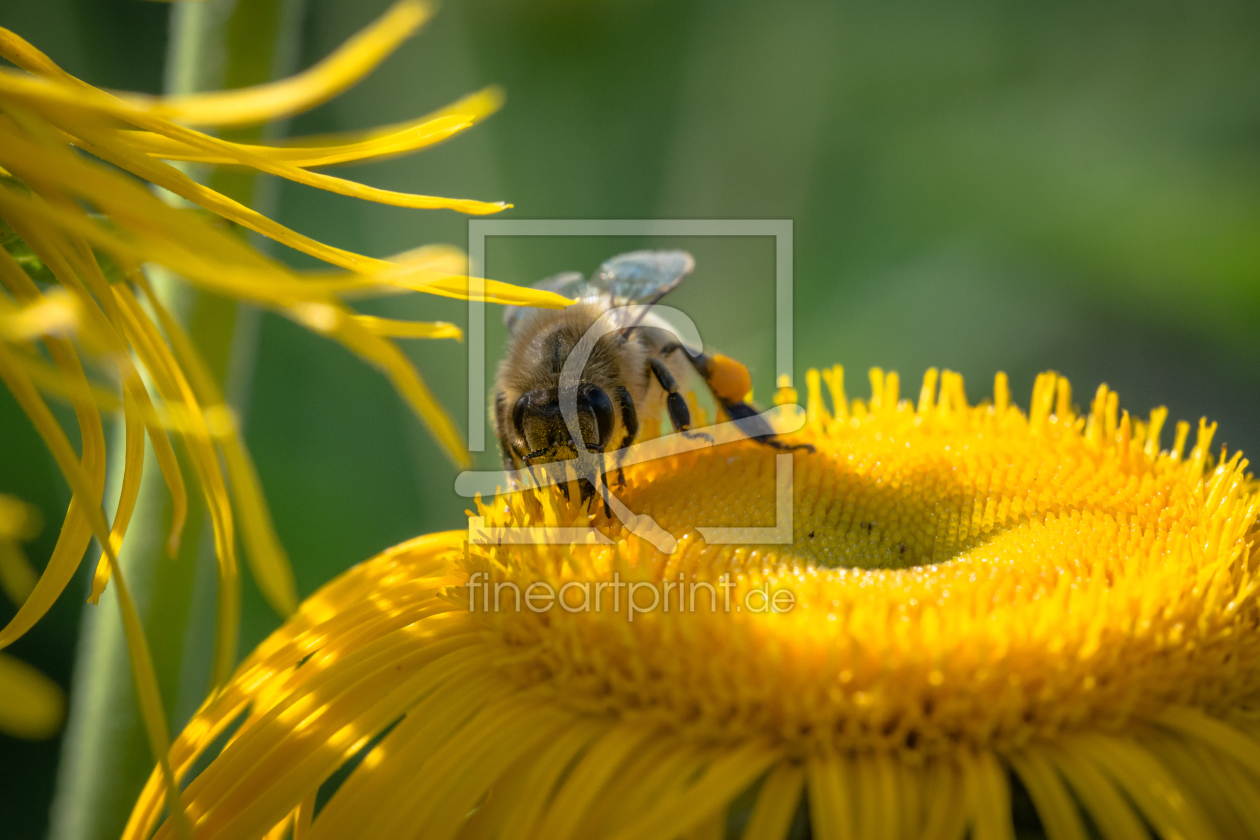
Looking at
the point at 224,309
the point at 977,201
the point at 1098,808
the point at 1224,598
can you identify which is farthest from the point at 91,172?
the point at 977,201

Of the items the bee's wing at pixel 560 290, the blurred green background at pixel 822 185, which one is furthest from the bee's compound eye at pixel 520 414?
the blurred green background at pixel 822 185

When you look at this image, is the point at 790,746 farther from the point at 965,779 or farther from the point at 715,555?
the point at 715,555

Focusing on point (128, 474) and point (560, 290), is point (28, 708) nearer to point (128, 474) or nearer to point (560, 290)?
point (128, 474)

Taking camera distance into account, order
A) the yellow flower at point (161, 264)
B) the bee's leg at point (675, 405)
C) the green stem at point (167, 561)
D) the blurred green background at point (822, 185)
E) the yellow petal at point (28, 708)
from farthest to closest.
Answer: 1. the blurred green background at point (822, 185)
2. the bee's leg at point (675, 405)
3. the green stem at point (167, 561)
4. the yellow flower at point (161, 264)
5. the yellow petal at point (28, 708)

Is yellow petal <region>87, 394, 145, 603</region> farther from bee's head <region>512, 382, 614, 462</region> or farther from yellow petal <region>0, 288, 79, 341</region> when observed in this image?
bee's head <region>512, 382, 614, 462</region>

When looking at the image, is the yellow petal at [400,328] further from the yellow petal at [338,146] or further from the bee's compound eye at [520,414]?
the bee's compound eye at [520,414]
